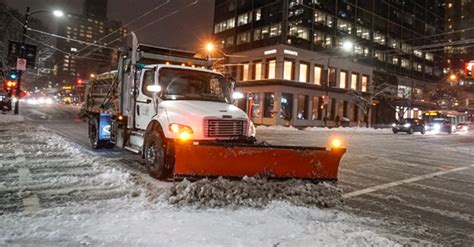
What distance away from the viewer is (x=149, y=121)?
920cm

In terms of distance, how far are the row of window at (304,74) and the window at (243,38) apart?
348 centimetres

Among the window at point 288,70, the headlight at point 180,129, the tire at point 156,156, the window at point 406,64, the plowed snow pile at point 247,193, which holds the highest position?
the window at point 406,64

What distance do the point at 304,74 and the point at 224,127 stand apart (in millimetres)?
44284

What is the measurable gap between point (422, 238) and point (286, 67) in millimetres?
44438

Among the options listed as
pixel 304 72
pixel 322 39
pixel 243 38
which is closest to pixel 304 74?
pixel 304 72

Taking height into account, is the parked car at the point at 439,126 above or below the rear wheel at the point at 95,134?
above

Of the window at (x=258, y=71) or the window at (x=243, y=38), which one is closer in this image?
the window at (x=258, y=71)

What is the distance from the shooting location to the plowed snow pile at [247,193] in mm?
6445

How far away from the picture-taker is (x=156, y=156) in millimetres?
8430

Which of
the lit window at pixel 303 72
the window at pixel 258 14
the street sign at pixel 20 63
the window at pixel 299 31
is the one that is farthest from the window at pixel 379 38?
the street sign at pixel 20 63

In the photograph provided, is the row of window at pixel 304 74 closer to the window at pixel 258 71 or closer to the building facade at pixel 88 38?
the window at pixel 258 71

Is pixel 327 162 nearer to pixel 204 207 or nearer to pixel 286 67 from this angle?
pixel 204 207

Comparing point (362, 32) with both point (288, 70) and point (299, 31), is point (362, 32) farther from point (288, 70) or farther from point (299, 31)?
point (288, 70)

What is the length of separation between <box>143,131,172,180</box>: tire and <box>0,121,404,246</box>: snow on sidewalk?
1.38 ft
